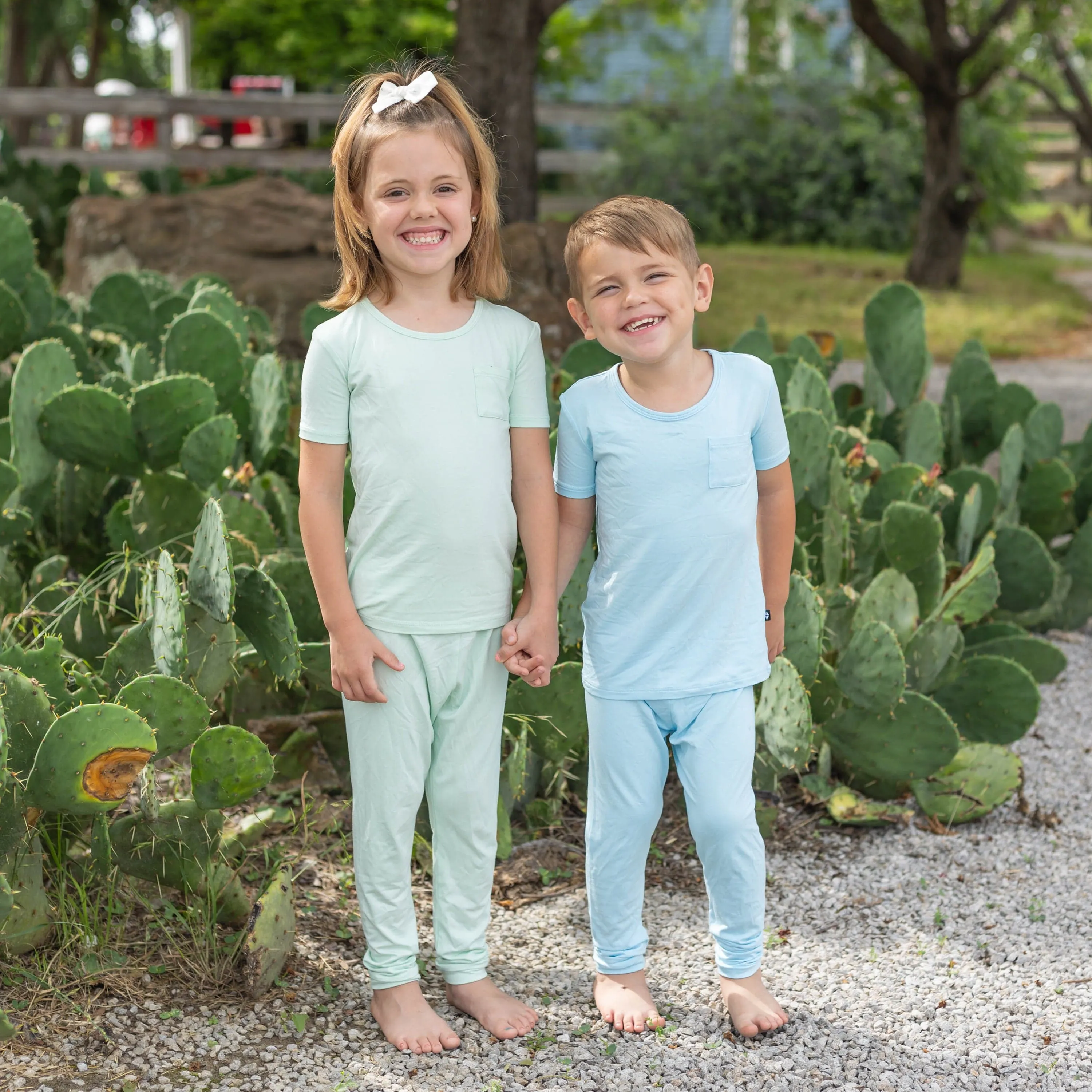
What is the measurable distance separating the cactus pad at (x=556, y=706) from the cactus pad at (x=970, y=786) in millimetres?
821

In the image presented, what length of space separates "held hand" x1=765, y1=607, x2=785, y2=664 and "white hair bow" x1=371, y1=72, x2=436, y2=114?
0.99 metres

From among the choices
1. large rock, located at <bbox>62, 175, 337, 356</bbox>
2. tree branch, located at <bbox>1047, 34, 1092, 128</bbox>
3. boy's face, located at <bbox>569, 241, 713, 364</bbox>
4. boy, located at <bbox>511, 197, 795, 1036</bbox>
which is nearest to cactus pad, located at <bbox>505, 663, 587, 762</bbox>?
boy, located at <bbox>511, 197, 795, 1036</bbox>

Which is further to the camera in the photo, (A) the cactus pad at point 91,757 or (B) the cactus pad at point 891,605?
(B) the cactus pad at point 891,605

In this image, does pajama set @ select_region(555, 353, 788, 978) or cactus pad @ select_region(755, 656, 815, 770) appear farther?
cactus pad @ select_region(755, 656, 815, 770)

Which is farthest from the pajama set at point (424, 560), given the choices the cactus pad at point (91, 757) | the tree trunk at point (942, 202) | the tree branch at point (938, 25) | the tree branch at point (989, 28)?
the tree trunk at point (942, 202)

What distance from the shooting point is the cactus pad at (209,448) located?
2.80 metres

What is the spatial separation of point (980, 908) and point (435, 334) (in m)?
1.52

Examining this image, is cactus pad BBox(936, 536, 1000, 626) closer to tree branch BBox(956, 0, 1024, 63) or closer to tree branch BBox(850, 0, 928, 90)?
tree branch BBox(850, 0, 928, 90)

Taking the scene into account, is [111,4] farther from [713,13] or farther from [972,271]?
[972,271]

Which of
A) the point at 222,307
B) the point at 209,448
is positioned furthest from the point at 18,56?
the point at 209,448

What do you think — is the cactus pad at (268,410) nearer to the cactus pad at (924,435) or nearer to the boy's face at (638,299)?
the boy's face at (638,299)

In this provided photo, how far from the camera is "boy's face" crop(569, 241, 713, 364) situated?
77.4 inches

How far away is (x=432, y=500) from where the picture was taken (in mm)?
1973

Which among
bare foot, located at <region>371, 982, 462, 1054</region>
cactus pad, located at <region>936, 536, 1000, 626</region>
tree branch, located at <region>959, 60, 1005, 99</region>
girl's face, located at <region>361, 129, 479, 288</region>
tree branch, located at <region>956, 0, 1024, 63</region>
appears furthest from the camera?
tree branch, located at <region>959, 60, 1005, 99</region>
